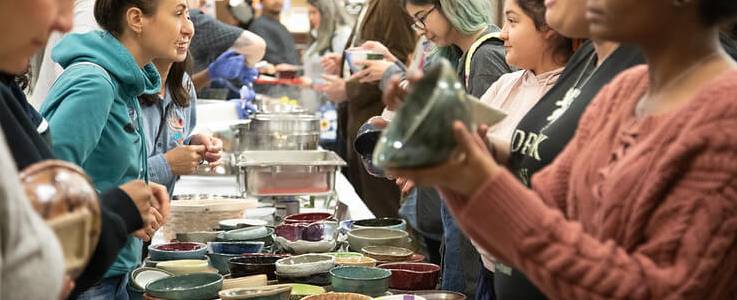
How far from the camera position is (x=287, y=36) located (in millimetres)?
7945

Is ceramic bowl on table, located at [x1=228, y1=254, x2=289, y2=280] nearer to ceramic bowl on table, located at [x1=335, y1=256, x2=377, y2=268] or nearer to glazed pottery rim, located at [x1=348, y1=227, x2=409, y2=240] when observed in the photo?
ceramic bowl on table, located at [x1=335, y1=256, x2=377, y2=268]

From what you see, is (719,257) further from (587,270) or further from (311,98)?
(311,98)

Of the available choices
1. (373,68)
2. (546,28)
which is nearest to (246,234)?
(546,28)

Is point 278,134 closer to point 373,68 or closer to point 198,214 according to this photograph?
point 373,68

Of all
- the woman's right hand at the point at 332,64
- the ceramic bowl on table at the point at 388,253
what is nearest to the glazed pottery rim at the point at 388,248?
the ceramic bowl on table at the point at 388,253

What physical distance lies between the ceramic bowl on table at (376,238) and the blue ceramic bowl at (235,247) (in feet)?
0.98

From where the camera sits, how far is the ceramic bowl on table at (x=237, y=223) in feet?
10.4

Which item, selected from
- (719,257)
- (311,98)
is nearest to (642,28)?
(719,257)

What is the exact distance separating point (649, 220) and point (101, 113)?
1634 millimetres

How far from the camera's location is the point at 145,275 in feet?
8.53

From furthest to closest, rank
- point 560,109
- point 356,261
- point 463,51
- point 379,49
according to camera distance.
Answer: point 379,49, point 463,51, point 356,261, point 560,109

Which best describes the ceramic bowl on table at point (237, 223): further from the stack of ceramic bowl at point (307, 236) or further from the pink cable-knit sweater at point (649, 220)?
the pink cable-knit sweater at point (649, 220)

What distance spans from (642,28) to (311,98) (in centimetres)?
597

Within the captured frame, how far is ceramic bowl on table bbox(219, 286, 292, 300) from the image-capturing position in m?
2.21
